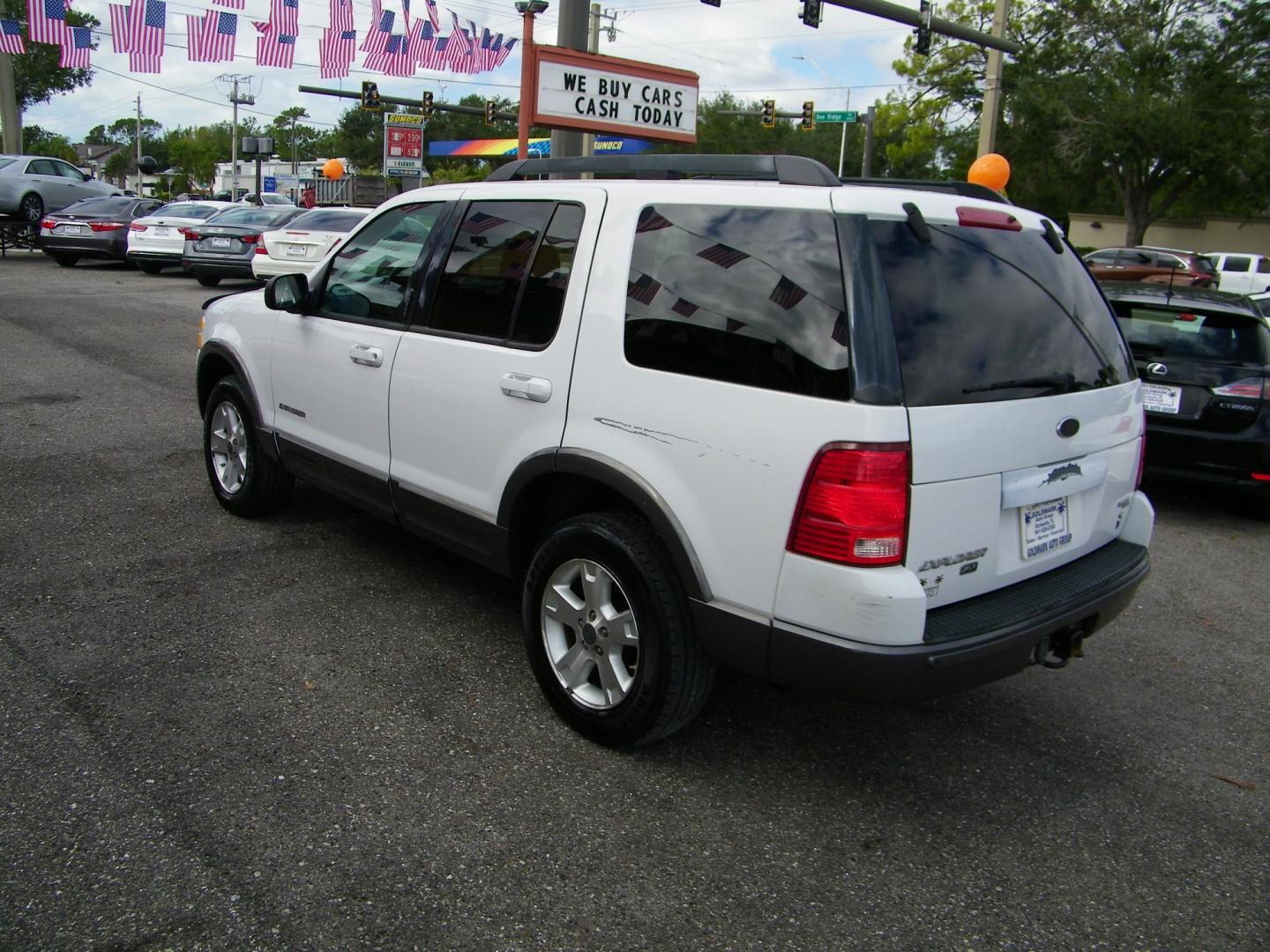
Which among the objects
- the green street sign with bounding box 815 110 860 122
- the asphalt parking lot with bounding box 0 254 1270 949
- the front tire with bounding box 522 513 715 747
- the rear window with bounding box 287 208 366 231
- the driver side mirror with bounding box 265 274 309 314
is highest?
the green street sign with bounding box 815 110 860 122

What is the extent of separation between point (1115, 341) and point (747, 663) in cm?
178

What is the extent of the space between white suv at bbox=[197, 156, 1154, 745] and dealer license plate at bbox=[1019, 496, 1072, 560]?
1cm

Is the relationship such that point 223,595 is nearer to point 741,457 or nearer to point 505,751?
point 505,751

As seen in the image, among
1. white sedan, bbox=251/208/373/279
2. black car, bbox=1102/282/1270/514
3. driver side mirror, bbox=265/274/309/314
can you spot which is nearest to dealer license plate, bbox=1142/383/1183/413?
black car, bbox=1102/282/1270/514

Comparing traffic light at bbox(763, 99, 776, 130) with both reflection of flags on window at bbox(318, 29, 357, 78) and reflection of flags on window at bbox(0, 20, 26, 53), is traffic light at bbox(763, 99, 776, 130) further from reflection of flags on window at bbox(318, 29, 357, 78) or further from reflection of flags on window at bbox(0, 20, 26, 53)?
reflection of flags on window at bbox(0, 20, 26, 53)

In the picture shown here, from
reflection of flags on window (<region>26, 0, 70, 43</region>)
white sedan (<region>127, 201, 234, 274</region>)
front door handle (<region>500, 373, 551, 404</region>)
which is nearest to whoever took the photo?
front door handle (<region>500, 373, 551, 404</region>)

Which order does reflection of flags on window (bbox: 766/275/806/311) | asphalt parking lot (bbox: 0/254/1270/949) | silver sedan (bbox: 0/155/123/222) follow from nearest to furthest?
asphalt parking lot (bbox: 0/254/1270/949) → reflection of flags on window (bbox: 766/275/806/311) → silver sedan (bbox: 0/155/123/222)

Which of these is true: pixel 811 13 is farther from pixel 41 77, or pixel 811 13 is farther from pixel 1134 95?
pixel 41 77

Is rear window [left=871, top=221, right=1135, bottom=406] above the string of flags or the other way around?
the other way around

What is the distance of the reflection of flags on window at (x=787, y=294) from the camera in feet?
9.48

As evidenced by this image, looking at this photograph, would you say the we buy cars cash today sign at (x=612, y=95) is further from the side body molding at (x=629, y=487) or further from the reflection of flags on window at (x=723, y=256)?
the reflection of flags on window at (x=723, y=256)

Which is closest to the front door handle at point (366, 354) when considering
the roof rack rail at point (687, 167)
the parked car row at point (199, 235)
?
the roof rack rail at point (687, 167)

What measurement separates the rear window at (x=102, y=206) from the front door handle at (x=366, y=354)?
1969 cm

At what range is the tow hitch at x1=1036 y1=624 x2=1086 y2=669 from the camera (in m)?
3.16
